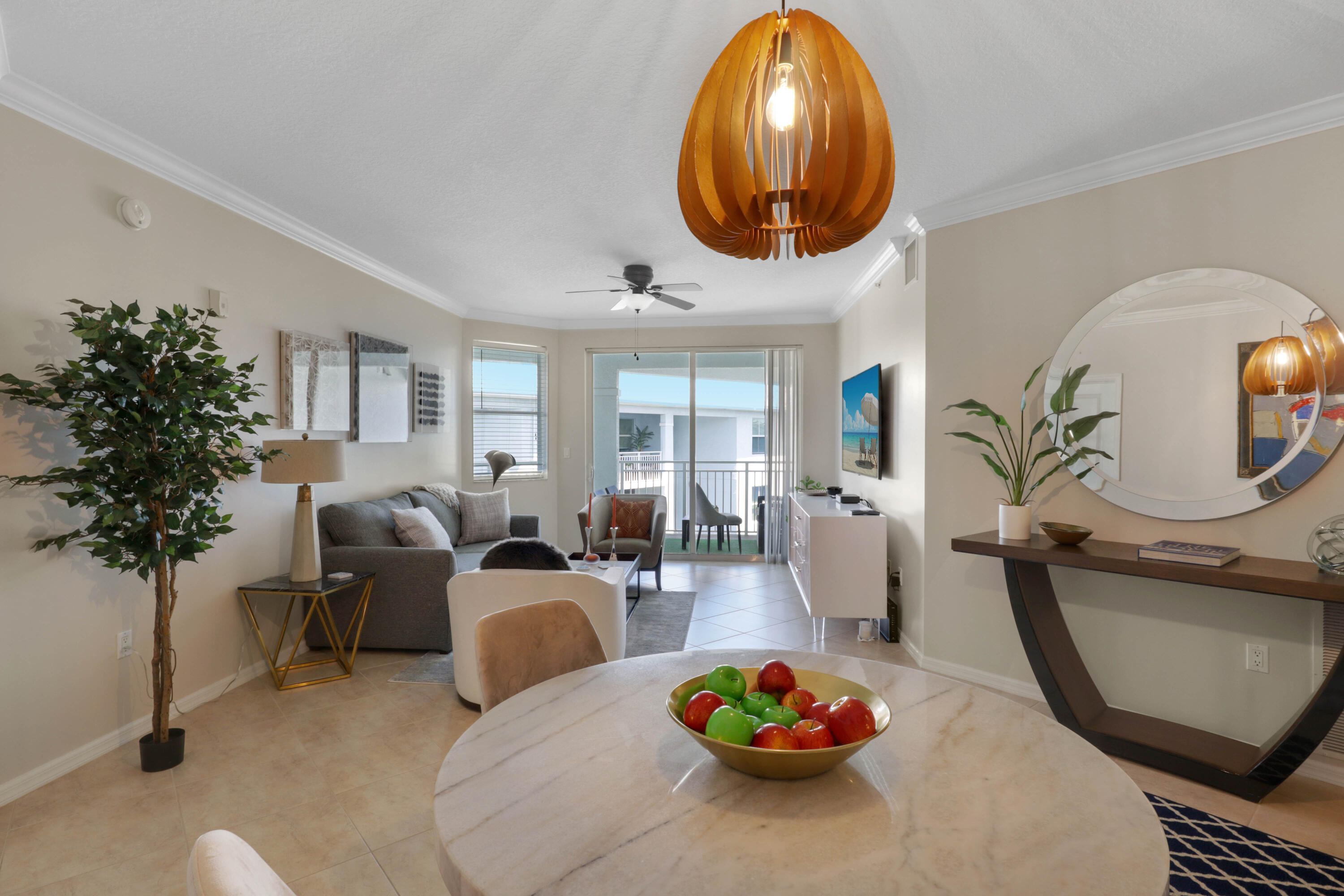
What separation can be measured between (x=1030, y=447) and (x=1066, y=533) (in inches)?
22.8

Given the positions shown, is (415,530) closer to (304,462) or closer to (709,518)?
(304,462)

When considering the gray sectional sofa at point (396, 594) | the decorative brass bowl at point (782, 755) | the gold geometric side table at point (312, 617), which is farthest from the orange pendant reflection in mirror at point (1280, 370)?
the gold geometric side table at point (312, 617)

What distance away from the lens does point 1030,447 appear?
320 centimetres

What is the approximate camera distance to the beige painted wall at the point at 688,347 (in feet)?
21.5

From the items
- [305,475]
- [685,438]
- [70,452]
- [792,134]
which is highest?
[792,134]

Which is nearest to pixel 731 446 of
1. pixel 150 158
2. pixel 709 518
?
pixel 709 518

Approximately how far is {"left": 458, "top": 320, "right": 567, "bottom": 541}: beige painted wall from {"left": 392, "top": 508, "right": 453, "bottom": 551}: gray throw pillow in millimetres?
1823

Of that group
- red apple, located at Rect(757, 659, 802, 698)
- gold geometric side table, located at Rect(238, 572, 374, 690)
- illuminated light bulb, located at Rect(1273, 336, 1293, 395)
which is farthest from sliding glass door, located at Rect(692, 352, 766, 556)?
red apple, located at Rect(757, 659, 802, 698)

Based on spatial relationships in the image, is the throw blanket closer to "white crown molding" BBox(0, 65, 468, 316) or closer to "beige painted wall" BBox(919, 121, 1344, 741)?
"white crown molding" BBox(0, 65, 468, 316)

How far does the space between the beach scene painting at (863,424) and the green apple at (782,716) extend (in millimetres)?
3707

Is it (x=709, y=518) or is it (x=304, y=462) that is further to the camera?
(x=709, y=518)

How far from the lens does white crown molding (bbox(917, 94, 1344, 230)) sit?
8.00 feet

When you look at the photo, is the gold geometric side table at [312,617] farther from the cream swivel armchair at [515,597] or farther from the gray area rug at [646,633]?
the cream swivel armchair at [515,597]

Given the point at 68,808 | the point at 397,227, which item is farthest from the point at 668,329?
the point at 68,808
